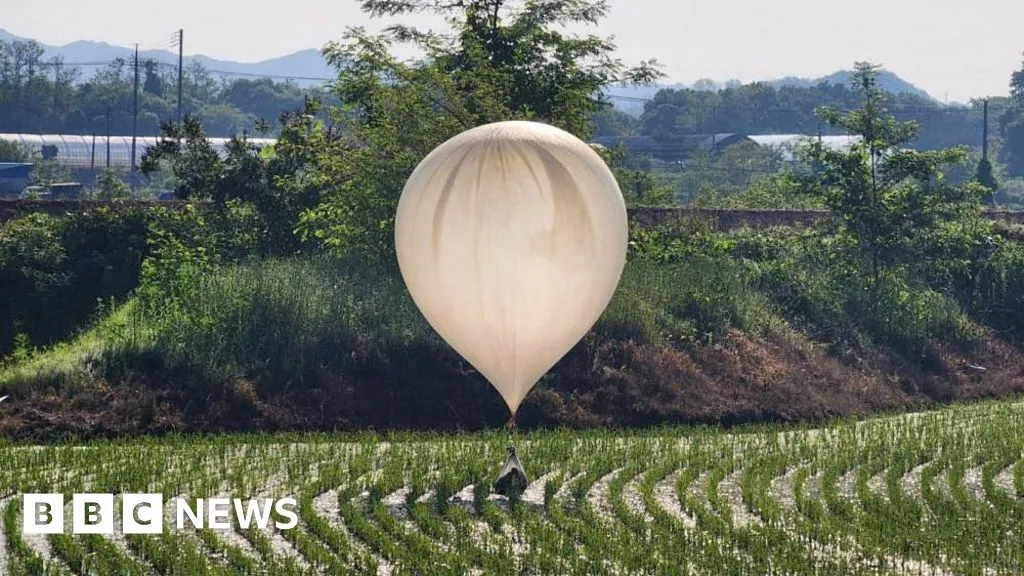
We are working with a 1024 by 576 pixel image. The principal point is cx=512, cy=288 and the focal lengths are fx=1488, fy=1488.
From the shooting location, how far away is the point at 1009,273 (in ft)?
142

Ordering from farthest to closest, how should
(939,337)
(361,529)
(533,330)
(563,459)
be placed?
(939,337) → (563,459) → (533,330) → (361,529)

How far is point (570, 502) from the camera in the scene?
63.4 feet

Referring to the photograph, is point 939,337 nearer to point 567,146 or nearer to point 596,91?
point 596,91

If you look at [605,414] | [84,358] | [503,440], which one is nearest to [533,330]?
[503,440]

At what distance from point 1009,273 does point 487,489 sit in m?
27.9

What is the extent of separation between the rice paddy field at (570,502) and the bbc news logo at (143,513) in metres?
0.24

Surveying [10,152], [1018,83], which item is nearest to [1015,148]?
[1018,83]

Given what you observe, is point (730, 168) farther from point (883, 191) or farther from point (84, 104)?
point (84, 104)

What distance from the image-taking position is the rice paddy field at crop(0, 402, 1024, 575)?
15961 mm

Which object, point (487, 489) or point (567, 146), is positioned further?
point (487, 489)

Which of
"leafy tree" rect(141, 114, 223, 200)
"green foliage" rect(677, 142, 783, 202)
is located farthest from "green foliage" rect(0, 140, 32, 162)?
"leafy tree" rect(141, 114, 223, 200)

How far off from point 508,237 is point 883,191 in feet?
78.5

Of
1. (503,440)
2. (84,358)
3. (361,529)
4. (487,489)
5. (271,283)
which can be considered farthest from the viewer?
(271,283)

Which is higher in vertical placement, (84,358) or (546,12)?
(546,12)
